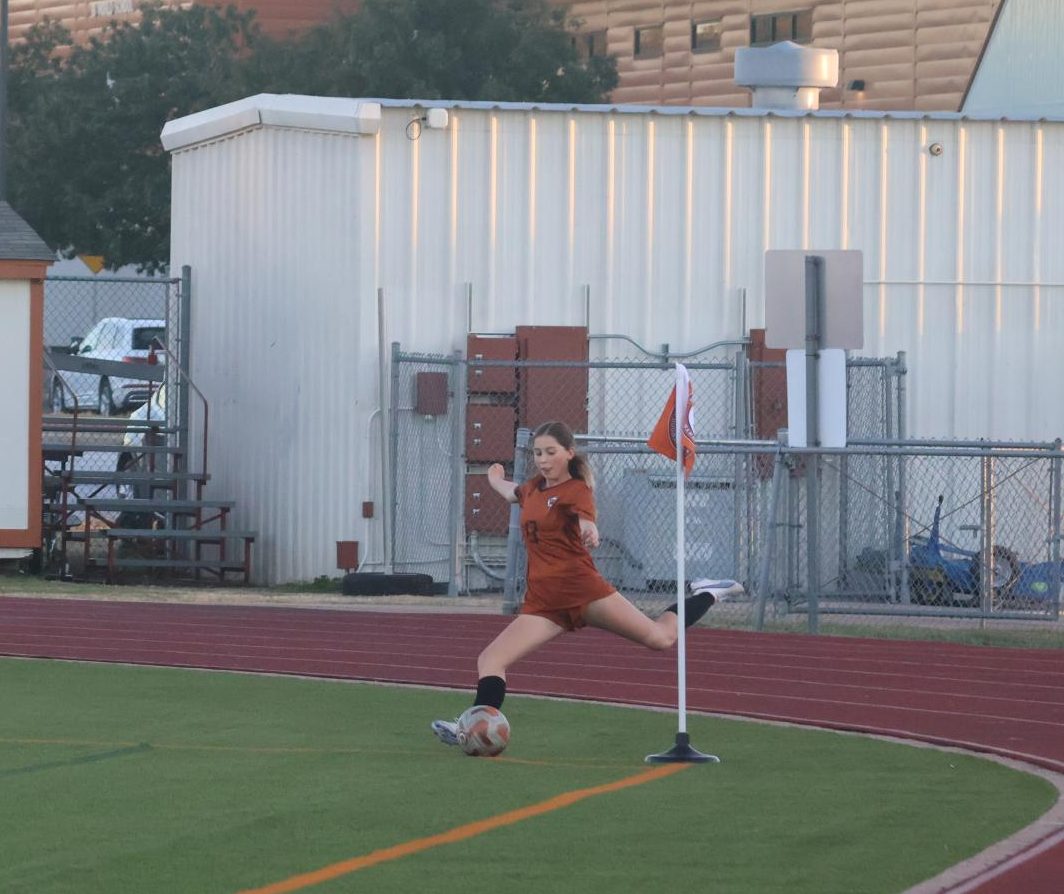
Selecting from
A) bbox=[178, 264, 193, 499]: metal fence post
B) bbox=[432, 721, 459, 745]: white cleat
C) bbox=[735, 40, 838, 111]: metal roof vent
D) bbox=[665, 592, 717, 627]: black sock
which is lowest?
bbox=[432, 721, 459, 745]: white cleat

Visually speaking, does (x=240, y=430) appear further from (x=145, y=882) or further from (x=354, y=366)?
(x=145, y=882)

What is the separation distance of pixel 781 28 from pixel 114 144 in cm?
1783

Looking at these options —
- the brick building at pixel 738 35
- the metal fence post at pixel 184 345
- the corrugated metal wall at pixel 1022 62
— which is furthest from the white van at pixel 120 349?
the brick building at pixel 738 35

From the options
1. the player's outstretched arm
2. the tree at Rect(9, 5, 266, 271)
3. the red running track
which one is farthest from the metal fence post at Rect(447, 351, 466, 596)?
the tree at Rect(9, 5, 266, 271)

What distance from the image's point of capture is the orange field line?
6992mm

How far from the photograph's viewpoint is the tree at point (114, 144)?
49.7 m

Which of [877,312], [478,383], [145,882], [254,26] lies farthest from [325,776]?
[254,26]

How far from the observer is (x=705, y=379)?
21.8 m

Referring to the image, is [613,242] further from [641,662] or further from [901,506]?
[641,662]

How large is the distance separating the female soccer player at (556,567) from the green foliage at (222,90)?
38886mm

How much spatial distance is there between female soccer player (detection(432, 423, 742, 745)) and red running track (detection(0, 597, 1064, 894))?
1.76 metres

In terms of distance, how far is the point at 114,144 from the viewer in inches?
1988

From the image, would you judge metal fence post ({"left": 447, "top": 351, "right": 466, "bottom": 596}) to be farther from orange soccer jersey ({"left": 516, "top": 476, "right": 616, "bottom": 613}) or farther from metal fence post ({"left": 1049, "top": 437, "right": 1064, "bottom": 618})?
orange soccer jersey ({"left": 516, "top": 476, "right": 616, "bottom": 613})

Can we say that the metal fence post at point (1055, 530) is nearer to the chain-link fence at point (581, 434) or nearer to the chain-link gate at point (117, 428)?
the chain-link fence at point (581, 434)
